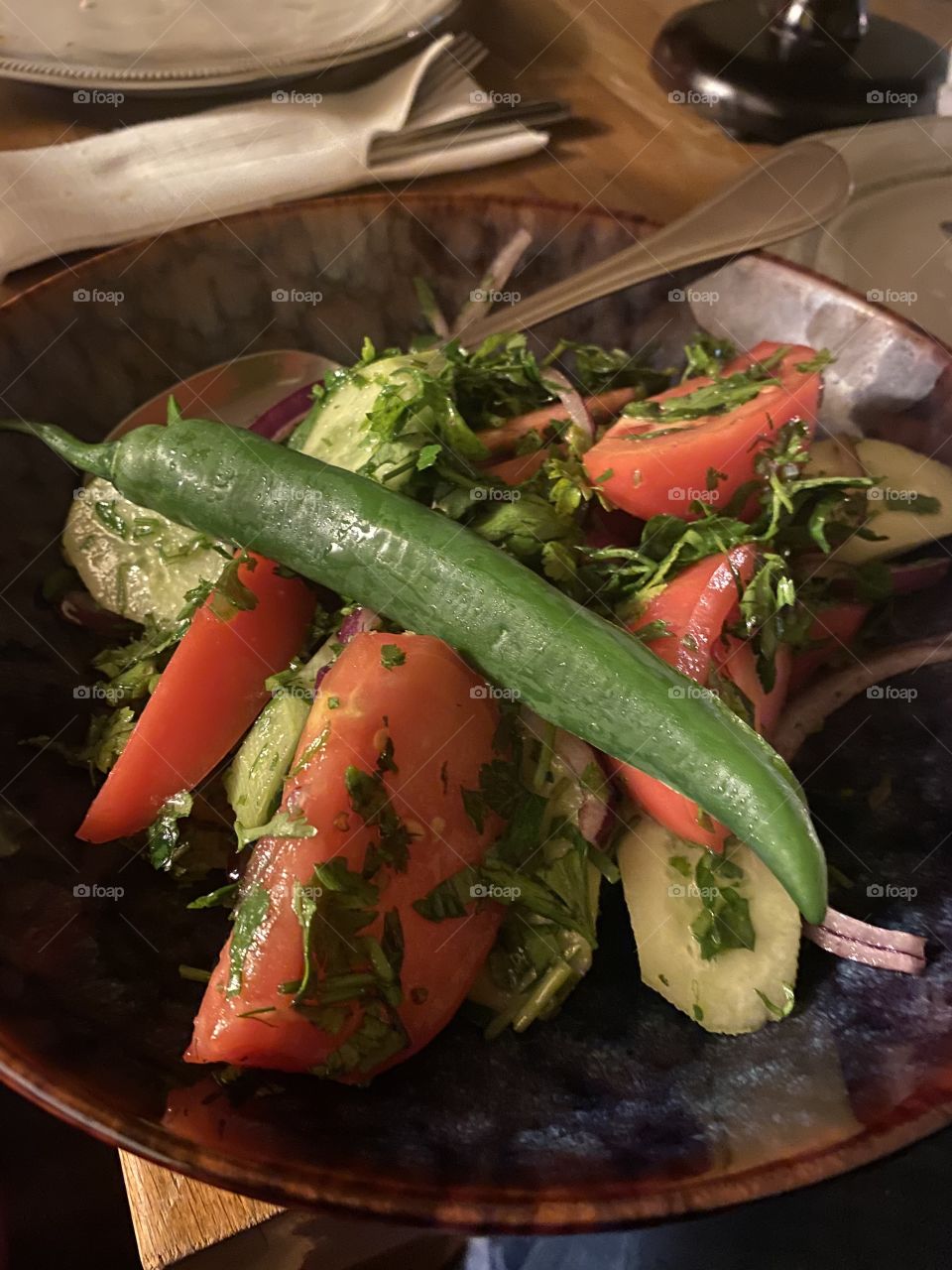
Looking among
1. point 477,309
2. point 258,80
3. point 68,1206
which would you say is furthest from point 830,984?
point 258,80

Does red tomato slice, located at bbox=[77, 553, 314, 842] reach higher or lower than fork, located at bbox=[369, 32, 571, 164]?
lower

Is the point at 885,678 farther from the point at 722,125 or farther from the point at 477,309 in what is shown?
the point at 722,125
